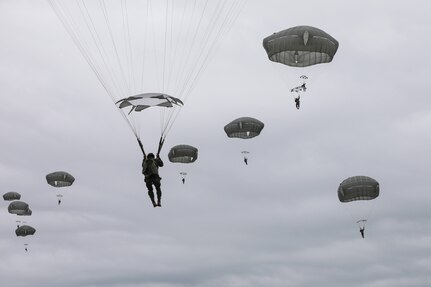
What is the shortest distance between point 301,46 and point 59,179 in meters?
30.7

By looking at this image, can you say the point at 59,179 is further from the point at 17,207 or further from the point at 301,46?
the point at 301,46

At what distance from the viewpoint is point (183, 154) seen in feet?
170

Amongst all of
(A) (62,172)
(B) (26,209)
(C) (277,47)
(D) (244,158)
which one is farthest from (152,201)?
(B) (26,209)

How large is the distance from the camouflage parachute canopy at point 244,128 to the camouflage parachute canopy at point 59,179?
51.0 feet

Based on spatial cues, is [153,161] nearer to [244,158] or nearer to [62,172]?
[244,158]

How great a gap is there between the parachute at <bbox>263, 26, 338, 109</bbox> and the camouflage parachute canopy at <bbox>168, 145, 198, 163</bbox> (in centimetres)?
1805

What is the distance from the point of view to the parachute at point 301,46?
33.1 metres

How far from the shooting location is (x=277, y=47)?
1340 inches

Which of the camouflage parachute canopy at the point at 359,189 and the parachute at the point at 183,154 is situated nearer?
the camouflage parachute canopy at the point at 359,189

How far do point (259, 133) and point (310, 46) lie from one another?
1804 cm

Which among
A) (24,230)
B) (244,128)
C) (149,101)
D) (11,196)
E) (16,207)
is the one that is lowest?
(149,101)

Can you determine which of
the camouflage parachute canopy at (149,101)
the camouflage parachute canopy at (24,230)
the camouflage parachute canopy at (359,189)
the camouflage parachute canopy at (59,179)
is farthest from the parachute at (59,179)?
the camouflage parachute canopy at (149,101)

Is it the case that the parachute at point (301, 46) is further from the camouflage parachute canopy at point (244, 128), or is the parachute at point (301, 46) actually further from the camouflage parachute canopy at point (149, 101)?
the camouflage parachute canopy at point (244, 128)

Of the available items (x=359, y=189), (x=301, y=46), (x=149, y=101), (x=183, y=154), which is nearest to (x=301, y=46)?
(x=301, y=46)
